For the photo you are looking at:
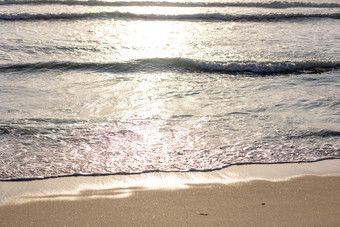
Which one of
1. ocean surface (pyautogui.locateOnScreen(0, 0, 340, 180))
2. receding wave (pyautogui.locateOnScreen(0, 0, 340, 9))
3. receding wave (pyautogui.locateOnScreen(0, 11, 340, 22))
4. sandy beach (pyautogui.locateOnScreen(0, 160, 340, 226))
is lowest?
sandy beach (pyautogui.locateOnScreen(0, 160, 340, 226))

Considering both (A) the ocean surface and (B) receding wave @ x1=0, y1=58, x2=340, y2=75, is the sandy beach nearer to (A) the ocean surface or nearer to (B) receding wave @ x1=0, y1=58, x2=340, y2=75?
(A) the ocean surface

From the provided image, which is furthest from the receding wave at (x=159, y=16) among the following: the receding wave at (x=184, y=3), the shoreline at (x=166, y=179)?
the shoreline at (x=166, y=179)

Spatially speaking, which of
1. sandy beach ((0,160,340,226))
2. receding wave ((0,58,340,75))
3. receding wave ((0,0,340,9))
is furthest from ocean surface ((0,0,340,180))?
receding wave ((0,0,340,9))

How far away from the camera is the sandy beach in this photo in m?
2.75

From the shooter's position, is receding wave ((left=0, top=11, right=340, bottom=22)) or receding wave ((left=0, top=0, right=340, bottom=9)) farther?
receding wave ((left=0, top=0, right=340, bottom=9))

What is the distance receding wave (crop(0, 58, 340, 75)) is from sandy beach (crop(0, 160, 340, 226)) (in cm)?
364

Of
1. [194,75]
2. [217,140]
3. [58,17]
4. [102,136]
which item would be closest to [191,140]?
[217,140]

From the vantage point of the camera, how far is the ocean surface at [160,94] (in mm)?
3721

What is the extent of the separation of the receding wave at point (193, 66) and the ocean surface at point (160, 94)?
2 cm

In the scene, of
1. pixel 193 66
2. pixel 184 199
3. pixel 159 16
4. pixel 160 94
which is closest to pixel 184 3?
pixel 159 16

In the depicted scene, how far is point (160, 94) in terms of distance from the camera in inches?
215

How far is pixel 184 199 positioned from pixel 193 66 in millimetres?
4348

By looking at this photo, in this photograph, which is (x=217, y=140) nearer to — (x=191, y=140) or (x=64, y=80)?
(x=191, y=140)

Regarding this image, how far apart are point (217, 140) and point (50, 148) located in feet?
5.40
